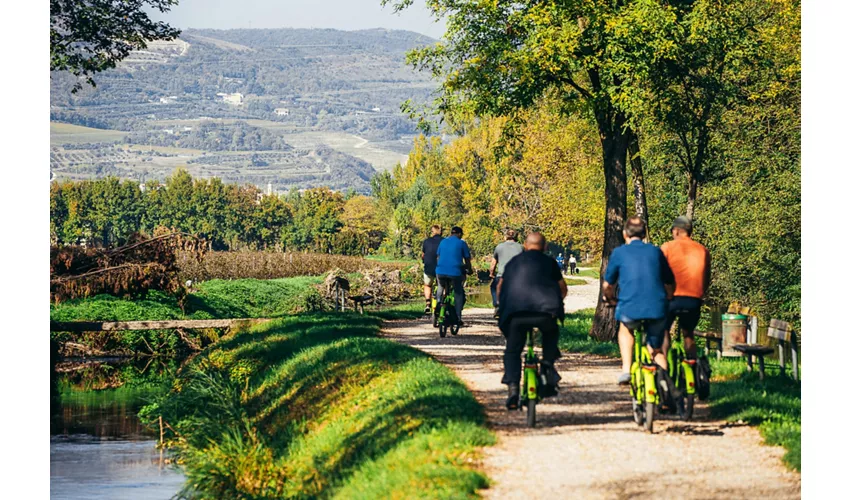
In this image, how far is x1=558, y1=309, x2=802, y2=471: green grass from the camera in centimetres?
1151

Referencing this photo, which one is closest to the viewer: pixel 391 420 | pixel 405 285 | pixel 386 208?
pixel 391 420

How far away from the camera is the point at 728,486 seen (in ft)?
32.1

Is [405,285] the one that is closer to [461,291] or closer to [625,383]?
[461,291]

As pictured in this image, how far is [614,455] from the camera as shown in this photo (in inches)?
426

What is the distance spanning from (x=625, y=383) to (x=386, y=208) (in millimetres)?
117993

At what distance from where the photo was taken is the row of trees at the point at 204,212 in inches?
5300

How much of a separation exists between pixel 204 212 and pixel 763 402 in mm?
138844

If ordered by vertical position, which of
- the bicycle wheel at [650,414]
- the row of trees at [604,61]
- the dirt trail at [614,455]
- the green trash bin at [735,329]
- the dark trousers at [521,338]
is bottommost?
the dirt trail at [614,455]

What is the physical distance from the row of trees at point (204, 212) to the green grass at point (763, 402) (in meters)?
115

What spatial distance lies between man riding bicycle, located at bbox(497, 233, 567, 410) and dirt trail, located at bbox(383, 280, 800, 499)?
84cm

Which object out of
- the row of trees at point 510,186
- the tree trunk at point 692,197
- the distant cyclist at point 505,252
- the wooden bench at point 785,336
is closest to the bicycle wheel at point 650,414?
the wooden bench at point 785,336

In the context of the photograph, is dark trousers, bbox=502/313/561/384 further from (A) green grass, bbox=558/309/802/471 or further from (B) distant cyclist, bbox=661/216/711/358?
(A) green grass, bbox=558/309/802/471

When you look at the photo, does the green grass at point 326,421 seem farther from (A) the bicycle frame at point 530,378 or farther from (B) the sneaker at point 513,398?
(A) the bicycle frame at point 530,378
